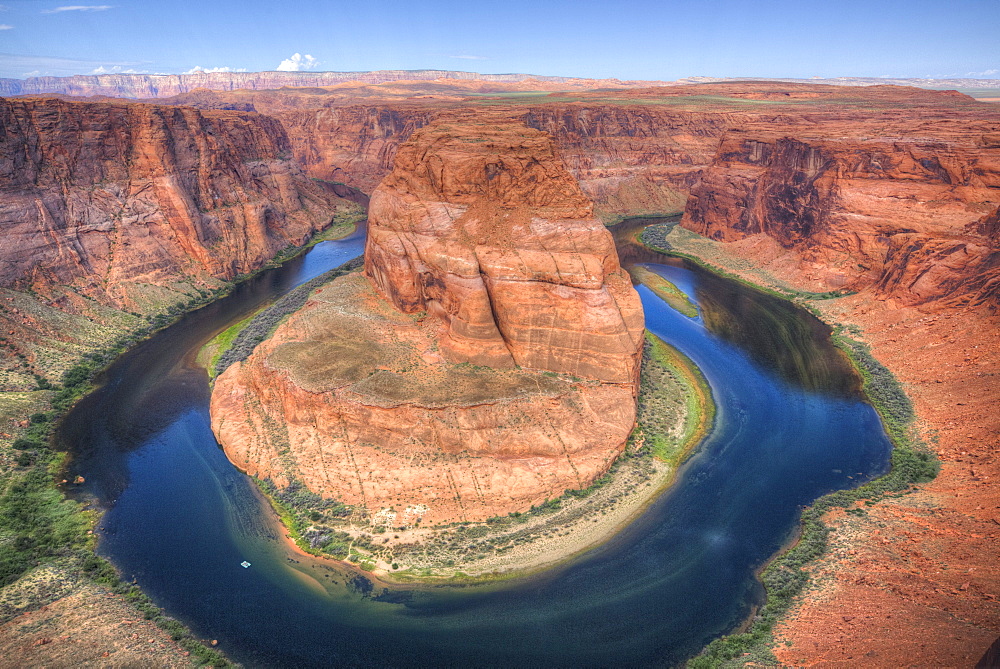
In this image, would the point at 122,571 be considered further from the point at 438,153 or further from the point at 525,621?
the point at 438,153

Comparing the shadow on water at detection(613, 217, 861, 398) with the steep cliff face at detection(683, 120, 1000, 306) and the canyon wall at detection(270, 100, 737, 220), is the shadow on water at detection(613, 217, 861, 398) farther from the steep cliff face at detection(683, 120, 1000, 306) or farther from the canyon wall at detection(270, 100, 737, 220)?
the canyon wall at detection(270, 100, 737, 220)

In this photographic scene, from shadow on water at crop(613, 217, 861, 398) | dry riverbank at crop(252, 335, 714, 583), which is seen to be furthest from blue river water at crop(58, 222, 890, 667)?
dry riverbank at crop(252, 335, 714, 583)

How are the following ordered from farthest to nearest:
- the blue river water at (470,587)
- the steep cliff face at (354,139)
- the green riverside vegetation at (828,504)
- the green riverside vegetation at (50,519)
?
1. the steep cliff face at (354,139)
2. the green riverside vegetation at (50,519)
3. the blue river water at (470,587)
4. the green riverside vegetation at (828,504)

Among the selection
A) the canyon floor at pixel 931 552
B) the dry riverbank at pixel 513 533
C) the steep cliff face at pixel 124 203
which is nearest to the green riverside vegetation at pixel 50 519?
the dry riverbank at pixel 513 533

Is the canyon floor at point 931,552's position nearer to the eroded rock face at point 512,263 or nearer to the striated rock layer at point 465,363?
the striated rock layer at point 465,363

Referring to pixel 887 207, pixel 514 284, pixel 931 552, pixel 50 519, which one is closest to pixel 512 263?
pixel 514 284

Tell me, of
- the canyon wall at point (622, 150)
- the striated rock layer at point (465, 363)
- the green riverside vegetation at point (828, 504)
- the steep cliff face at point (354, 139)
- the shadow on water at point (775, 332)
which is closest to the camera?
the green riverside vegetation at point (828, 504)

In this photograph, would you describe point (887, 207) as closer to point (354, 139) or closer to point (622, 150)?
point (622, 150)
